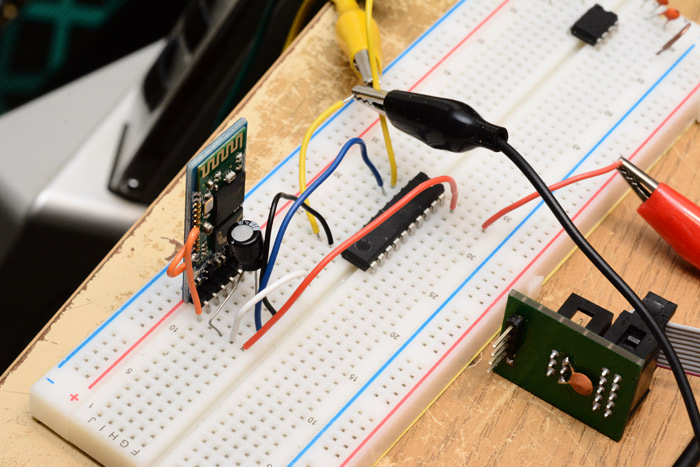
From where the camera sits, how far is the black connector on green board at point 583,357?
126 cm

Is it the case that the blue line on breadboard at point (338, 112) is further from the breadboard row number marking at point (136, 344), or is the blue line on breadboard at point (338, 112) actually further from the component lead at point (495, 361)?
the component lead at point (495, 361)

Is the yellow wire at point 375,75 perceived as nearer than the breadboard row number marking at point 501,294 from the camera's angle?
No

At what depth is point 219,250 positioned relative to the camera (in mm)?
1359

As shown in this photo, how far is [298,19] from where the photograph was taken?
1.85 metres

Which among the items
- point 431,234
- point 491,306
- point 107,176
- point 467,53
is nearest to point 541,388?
point 491,306

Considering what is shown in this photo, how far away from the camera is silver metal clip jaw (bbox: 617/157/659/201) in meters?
1.47

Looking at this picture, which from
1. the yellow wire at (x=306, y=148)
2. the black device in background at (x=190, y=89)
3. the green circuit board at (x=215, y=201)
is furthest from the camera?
the black device in background at (x=190, y=89)

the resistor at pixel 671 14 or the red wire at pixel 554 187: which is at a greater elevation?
the resistor at pixel 671 14

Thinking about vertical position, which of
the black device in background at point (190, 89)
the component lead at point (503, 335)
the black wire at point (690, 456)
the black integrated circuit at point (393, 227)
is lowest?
the black device in background at point (190, 89)

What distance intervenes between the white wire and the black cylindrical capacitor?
42 mm

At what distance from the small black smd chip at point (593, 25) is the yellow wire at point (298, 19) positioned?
472 millimetres

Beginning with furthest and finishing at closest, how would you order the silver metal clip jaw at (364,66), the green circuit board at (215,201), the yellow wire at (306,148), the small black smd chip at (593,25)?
the small black smd chip at (593,25) → the silver metal clip jaw at (364,66) → the yellow wire at (306,148) → the green circuit board at (215,201)

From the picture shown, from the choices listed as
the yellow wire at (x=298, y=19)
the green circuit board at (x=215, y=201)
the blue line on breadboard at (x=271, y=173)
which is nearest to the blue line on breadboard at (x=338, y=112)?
the blue line on breadboard at (x=271, y=173)

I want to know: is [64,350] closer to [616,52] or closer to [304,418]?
→ [304,418]
